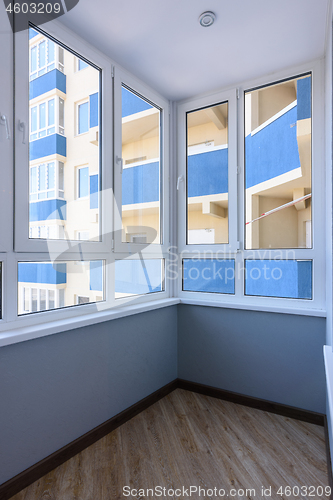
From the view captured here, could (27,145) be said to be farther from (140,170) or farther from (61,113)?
(140,170)

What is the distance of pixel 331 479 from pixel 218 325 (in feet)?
4.23

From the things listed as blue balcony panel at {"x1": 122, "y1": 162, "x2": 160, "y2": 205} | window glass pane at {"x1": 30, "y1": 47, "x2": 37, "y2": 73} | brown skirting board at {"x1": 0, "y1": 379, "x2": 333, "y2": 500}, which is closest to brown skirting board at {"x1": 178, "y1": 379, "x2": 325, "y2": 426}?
brown skirting board at {"x1": 0, "y1": 379, "x2": 333, "y2": 500}

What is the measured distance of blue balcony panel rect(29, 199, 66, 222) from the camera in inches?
72.7

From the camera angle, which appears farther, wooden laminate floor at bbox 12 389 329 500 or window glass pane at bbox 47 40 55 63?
window glass pane at bbox 47 40 55 63

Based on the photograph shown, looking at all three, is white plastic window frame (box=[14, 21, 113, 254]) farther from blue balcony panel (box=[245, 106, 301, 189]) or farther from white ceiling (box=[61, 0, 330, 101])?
blue balcony panel (box=[245, 106, 301, 189])

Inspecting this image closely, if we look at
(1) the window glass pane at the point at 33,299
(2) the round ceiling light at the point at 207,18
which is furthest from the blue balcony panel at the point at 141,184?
(2) the round ceiling light at the point at 207,18

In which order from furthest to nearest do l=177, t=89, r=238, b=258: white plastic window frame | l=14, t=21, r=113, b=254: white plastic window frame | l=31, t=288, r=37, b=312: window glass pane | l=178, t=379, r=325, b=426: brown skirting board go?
l=177, t=89, r=238, b=258: white plastic window frame < l=178, t=379, r=325, b=426: brown skirting board < l=31, t=288, r=37, b=312: window glass pane < l=14, t=21, r=113, b=254: white plastic window frame

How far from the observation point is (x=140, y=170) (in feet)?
8.91

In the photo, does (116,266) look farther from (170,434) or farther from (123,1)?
(123,1)

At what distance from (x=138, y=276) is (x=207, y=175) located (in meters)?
1.14

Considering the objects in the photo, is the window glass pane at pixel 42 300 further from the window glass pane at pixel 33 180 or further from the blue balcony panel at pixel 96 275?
the window glass pane at pixel 33 180

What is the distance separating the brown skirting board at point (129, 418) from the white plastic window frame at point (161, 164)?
3.96 ft

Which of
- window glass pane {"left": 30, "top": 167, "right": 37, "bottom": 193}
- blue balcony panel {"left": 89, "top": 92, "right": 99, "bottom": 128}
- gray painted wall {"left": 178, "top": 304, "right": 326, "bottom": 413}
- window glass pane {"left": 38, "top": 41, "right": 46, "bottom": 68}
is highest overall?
window glass pane {"left": 38, "top": 41, "right": 46, "bottom": 68}

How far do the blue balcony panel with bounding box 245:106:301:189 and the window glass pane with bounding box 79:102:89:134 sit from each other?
136 centimetres
